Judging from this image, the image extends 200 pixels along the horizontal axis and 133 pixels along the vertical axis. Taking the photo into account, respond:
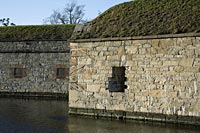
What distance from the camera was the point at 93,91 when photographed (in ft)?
44.9

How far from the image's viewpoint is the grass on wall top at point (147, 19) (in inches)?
508

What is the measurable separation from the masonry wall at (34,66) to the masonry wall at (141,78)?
773cm

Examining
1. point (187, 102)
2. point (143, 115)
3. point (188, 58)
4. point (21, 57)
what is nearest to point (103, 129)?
point (143, 115)

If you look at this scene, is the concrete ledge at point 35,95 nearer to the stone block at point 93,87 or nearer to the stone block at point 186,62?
the stone block at point 93,87

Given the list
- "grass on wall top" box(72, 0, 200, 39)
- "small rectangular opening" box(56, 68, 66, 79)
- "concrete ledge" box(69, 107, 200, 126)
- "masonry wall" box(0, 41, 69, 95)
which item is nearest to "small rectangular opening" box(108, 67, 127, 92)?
"concrete ledge" box(69, 107, 200, 126)

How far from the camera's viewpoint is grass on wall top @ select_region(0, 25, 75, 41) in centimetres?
2291

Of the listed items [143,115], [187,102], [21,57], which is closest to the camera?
[187,102]

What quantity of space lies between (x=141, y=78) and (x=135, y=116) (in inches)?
56.0

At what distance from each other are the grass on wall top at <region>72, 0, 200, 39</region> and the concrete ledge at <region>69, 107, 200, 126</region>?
2.98m

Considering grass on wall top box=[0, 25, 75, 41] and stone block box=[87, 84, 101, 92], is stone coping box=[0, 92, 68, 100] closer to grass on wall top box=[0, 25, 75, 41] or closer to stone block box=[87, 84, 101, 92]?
grass on wall top box=[0, 25, 75, 41]

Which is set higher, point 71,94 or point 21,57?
point 21,57

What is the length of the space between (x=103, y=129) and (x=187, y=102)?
3079 mm

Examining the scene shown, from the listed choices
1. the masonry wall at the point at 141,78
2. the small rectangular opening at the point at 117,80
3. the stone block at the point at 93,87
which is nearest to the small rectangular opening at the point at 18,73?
the masonry wall at the point at 141,78

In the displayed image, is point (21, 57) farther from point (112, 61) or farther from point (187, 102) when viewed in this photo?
point (187, 102)
